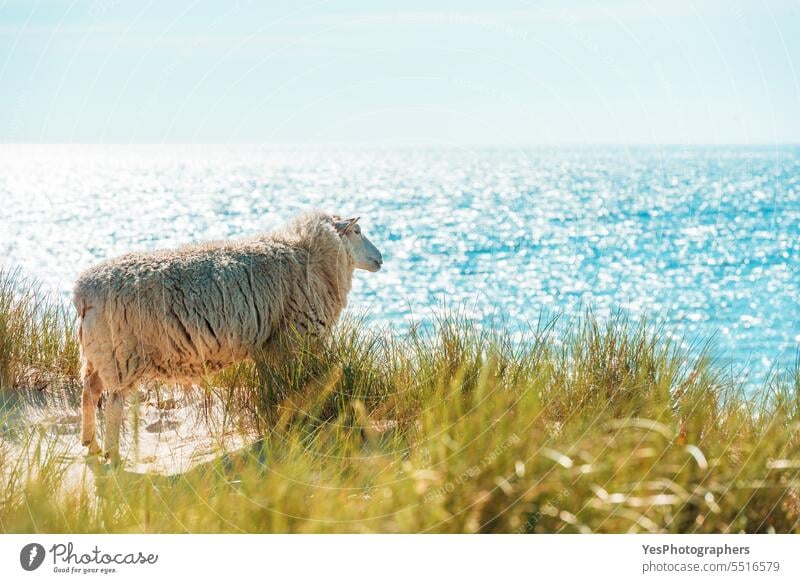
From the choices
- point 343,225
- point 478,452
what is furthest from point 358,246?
point 478,452

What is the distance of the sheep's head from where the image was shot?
22.1 ft

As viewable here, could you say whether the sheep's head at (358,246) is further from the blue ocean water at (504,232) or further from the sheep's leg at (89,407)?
the sheep's leg at (89,407)

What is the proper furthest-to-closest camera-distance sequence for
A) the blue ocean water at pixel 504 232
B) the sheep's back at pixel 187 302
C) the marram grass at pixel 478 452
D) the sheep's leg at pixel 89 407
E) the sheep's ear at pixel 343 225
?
the blue ocean water at pixel 504 232
the sheep's ear at pixel 343 225
the sheep's leg at pixel 89 407
the sheep's back at pixel 187 302
the marram grass at pixel 478 452

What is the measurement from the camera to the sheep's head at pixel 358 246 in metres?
6.72

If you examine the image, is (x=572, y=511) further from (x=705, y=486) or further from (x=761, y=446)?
(x=761, y=446)

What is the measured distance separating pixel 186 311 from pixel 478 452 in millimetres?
2662

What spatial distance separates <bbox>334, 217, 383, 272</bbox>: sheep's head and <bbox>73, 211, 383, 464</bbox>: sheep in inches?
13.7

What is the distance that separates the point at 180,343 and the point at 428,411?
6.89 ft

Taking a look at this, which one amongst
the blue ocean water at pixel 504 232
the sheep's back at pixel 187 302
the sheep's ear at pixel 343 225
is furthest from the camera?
the blue ocean water at pixel 504 232

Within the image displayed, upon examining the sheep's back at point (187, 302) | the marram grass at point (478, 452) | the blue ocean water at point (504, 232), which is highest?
the sheep's back at point (187, 302)

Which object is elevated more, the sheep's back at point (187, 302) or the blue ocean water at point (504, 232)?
the sheep's back at point (187, 302)

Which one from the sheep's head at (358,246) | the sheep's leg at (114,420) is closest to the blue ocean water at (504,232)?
the sheep's head at (358,246)

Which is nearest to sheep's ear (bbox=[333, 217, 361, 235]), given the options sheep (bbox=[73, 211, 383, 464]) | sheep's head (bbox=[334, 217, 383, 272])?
sheep's head (bbox=[334, 217, 383, 272])

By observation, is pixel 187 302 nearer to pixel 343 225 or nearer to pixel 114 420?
pixel 114 420
